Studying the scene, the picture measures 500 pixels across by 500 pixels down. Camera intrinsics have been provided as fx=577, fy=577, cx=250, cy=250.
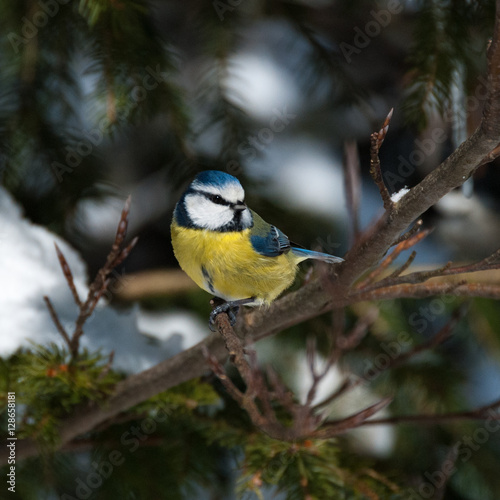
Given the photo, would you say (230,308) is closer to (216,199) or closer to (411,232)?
(216,199)

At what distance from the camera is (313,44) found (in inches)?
46.5

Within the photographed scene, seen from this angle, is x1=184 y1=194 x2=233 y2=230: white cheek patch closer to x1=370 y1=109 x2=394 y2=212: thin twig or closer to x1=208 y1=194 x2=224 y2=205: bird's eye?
x1=208 y1=194 x2=224 y2=205: bird's eye

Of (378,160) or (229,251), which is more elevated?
(229,251)

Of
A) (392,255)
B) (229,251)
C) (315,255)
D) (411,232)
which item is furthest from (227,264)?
(411,232)

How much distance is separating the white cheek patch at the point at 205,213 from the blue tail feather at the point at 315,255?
0.13 meters

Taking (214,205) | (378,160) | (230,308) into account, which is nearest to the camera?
(378,160)

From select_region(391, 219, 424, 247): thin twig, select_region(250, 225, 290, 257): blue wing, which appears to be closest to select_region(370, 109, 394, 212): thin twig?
select_region(391, 219, 424, 247): thin twig

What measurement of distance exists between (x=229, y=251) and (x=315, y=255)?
14 cm

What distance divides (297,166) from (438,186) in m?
1.10

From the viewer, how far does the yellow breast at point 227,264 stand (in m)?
0.91

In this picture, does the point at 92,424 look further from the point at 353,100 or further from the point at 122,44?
the point at 353,100

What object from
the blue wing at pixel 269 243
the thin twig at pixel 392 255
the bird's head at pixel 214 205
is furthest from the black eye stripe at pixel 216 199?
the thin twig at pixel 392 255

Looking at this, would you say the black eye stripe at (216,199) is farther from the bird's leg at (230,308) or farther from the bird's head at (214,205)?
the bird's leg at (230,308)

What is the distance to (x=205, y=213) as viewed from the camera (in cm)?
92
